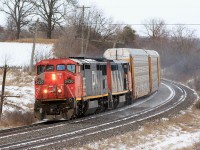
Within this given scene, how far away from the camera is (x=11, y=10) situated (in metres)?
64.5

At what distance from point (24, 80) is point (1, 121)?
1608cm

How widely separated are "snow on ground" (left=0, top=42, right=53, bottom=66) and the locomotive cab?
24.1 meters

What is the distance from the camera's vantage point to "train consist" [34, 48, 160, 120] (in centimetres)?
1978

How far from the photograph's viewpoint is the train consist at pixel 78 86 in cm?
1978

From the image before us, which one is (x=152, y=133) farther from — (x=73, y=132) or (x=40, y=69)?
(x=40, y=69)

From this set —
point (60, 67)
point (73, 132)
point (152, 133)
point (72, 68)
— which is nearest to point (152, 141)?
point (152, 133)

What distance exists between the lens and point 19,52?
5116cm

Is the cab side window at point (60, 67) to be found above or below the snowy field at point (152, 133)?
above

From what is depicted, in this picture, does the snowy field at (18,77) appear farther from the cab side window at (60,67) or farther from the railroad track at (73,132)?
the railroad track at (73,132)

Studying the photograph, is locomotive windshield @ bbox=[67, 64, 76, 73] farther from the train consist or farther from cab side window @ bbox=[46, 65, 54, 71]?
cab side window @ bbox=[46, 65, 54, 71]

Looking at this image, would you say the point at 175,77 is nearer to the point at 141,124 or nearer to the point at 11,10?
the point at 11,10

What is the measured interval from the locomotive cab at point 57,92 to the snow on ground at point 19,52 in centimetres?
2413

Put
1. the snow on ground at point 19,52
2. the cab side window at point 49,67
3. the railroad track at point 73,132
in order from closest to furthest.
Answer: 1. the railroad track at point 73,132
2. the cab side window at point 49,67
3. the snow on ground at point 19,52

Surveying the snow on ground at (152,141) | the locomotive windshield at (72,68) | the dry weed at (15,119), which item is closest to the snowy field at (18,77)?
the dry weed at (15,119)
